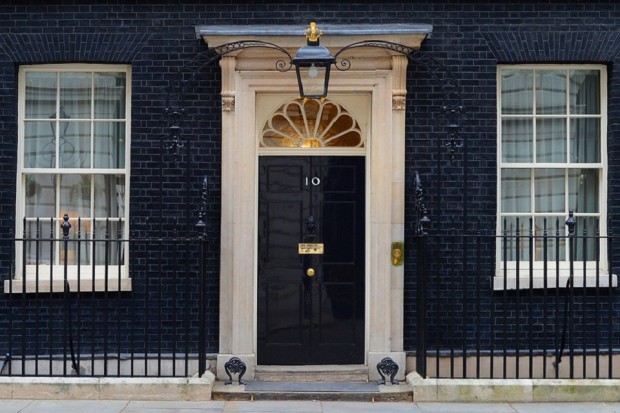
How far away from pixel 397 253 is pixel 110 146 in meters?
3.44

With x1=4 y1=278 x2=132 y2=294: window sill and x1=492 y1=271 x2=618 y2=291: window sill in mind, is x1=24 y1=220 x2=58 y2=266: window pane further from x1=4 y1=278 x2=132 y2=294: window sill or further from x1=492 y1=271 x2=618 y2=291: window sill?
x1=492 y1=271 x2=618 y2=291: window sill

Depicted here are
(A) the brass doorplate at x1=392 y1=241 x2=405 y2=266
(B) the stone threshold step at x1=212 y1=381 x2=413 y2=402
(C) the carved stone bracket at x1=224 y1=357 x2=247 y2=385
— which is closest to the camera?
(B) the stone threshold step at x1=212 y1=381 x2=413 y2=402

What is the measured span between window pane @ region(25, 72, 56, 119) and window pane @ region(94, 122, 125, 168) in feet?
1.90

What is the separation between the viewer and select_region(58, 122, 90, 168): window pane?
1033 cm

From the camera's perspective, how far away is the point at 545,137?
1040cm

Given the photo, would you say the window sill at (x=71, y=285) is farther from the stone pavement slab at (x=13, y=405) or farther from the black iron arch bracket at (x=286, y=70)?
the black iron arch bracket at (x=286, y=70)

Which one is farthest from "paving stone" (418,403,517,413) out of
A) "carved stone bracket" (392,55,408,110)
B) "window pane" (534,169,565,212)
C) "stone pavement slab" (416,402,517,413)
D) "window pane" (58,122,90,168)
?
"window pane" (58,122,90,168)

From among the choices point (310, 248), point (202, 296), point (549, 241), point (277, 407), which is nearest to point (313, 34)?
point (310, 248)

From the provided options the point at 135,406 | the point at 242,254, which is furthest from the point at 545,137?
the point at 135,406

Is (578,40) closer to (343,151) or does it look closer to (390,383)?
(343,151)

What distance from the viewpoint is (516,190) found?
1037 centimetres

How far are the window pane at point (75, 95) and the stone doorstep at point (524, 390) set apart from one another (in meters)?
4.90

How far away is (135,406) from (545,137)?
5373 millimetres

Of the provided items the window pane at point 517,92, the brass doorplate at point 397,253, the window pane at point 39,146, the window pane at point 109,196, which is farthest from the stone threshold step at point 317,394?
the window pane at point 517,92
